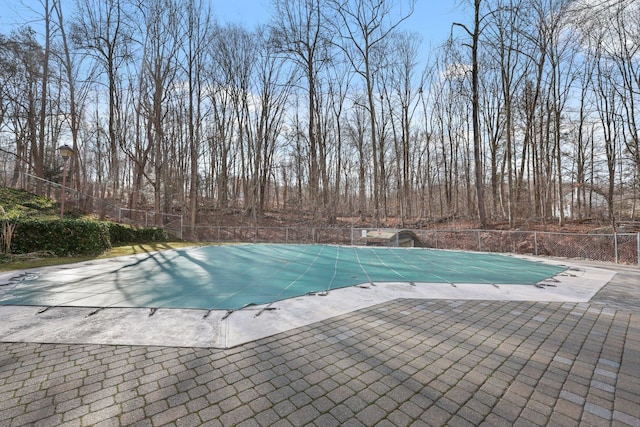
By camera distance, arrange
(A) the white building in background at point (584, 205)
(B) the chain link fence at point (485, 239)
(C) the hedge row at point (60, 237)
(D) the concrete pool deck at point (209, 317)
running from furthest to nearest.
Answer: (A) the white building in background at point (584, 205) < (B) the chain link fence at point (485, 239) < (C) the hedge row at point (60, 237) < (D) the concrete pool deck at point (209, 317)

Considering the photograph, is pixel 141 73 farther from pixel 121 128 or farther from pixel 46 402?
pixel 46 402

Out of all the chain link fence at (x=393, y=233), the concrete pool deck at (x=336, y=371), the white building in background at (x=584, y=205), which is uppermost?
the white building in background at (x=584, y=205)

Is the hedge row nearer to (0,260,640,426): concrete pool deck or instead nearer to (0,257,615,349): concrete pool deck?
(0,257,615,349): concrete pool deck

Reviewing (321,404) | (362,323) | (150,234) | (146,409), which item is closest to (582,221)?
(362,323)

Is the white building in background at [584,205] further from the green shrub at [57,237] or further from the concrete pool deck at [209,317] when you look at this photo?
the green shrub at [57,237]

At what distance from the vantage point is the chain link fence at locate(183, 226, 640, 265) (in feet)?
31.8

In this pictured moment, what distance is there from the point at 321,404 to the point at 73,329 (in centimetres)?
310

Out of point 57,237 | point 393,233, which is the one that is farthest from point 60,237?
point 393,233

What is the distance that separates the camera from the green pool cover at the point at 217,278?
440 cm

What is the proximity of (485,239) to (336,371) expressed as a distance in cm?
1310

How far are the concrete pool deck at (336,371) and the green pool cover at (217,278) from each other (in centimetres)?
58

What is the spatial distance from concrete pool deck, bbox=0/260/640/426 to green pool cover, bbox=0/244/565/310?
58 centimetres

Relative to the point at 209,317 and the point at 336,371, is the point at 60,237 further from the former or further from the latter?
the point at 336,371

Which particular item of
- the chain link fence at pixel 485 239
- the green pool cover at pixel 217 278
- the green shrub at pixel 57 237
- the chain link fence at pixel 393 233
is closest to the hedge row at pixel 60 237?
the green shrub at pixel 57 237
